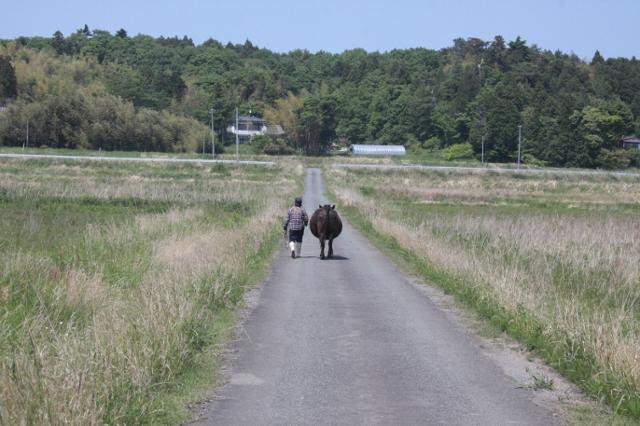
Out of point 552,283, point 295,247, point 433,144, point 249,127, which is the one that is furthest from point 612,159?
point 552,283

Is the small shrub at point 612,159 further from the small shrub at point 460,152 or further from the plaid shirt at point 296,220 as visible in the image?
the plaid shirt at point 296,220

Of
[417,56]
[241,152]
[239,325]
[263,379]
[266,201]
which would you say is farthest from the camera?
[417,56]

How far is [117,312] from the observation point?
33.6ft

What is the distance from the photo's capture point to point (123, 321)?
9.09 metres

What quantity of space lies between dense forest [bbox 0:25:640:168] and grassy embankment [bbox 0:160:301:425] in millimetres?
84963

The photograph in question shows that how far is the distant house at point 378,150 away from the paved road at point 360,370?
113 m

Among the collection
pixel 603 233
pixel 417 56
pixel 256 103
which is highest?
pixel 417 56

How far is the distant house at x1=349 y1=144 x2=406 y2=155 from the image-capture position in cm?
12650

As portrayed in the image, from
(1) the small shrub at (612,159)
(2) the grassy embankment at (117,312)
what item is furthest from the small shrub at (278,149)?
(2) the grassy embankment at (117,312)

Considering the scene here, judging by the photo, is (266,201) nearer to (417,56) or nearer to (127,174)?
(127,174)

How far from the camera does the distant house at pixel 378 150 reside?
126 metres

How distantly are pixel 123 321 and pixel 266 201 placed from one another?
29.1 m

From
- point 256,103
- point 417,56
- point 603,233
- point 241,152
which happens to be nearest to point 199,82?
point 256,103

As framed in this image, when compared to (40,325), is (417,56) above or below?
above
